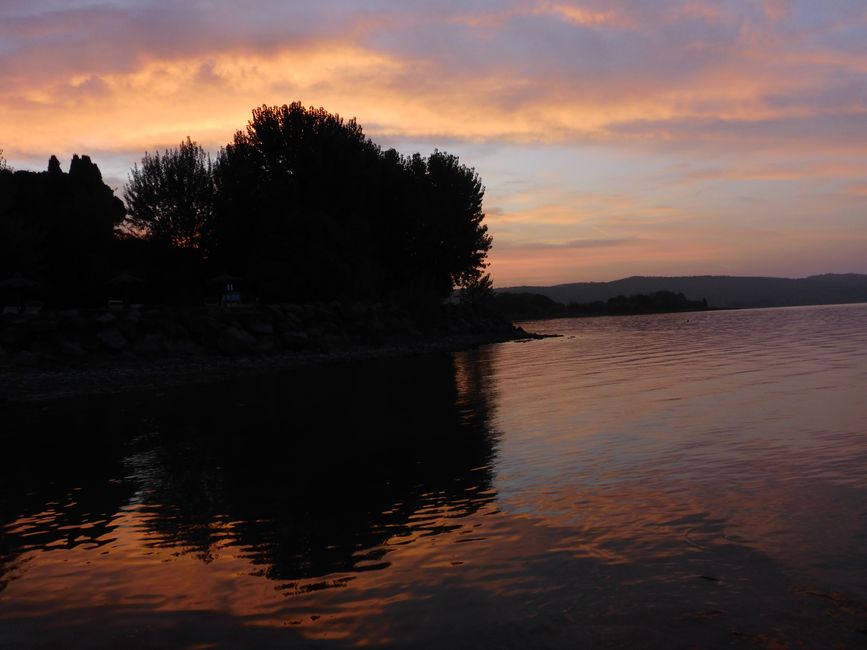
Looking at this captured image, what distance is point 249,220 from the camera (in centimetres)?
5862

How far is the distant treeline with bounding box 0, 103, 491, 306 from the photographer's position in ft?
187

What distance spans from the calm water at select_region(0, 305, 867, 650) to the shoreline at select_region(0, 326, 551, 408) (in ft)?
31.4

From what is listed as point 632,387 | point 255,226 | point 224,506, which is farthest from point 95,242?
point 224,506

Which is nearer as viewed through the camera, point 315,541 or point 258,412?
point 315,541

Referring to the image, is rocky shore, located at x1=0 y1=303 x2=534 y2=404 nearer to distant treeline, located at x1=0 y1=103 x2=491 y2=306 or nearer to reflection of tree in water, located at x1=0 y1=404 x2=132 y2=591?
distant treeline, located at x1=0 y1=103 x2=491 y2=306

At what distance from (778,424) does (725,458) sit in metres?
3.72

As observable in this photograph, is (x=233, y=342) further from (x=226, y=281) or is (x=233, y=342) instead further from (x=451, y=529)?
(x=451, y=529)

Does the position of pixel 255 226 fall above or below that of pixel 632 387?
above

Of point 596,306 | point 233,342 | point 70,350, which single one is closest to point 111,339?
point 70,350

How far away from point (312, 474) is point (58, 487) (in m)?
4.03

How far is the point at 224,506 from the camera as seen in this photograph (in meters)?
9.94

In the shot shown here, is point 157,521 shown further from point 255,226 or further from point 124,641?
point 255,226

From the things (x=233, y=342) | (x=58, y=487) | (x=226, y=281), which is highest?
(x=226, y=281)

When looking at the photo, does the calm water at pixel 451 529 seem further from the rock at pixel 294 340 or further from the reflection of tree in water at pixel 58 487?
the rock at pixel 294 340
